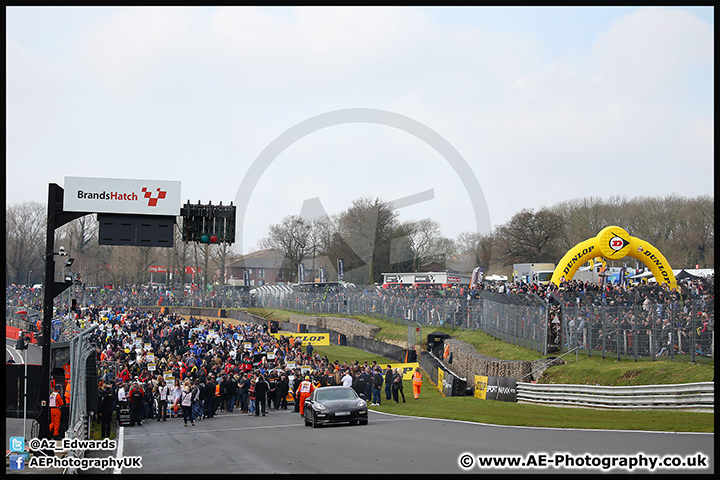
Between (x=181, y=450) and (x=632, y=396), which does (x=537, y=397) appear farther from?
(x=181, y=450)

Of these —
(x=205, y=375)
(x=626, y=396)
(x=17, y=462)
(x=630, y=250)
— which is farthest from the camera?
(x=630, y=250)

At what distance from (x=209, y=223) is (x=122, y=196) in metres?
2.53

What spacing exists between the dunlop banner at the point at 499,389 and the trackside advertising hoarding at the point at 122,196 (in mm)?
13381

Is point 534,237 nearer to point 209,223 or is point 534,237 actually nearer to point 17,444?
point 209,223

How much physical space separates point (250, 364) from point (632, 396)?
16.4m

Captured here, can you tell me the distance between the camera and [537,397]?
23.6 metres

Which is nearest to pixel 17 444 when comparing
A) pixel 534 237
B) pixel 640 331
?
pixel 640 331

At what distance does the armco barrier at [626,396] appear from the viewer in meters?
17.6

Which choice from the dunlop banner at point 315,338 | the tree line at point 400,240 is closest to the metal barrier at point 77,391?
the dunlop banner at point 315,338

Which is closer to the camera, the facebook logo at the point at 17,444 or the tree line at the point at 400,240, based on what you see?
the facebook logo at the point at 17,444

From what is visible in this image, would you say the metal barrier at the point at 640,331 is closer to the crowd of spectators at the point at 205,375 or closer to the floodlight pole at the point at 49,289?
the crowd of spectators at the point at 205,375

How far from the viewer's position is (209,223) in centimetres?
1972

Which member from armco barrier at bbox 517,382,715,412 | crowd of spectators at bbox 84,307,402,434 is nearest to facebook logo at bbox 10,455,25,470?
crowd of spectators at bbox 84,307,402,434

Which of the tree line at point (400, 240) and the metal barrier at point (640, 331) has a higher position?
the tree line at point (400, 240)
